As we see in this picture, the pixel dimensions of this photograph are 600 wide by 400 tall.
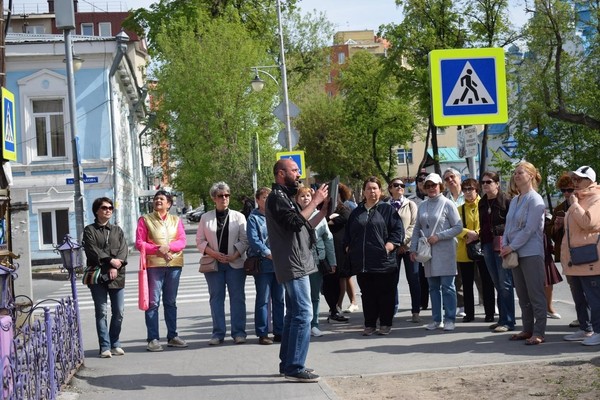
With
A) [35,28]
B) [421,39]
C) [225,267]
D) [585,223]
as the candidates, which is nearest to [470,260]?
[585,223]

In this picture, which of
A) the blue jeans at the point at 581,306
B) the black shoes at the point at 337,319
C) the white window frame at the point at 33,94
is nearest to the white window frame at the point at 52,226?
the white window frame at the point at 33,94

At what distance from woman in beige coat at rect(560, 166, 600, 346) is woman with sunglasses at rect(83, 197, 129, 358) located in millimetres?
5122

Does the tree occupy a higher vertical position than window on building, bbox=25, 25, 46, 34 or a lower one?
lower

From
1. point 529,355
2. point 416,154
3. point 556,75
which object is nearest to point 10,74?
point 556,75

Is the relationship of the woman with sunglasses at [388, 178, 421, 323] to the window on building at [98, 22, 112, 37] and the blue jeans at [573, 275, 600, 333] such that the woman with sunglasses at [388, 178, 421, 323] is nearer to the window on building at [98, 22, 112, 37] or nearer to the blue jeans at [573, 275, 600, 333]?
the blue jeans at [573, 275, 600, 333]

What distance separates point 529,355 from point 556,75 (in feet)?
104

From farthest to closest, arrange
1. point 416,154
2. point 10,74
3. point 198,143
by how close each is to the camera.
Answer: point 416,154, point 198,143, point 10,74

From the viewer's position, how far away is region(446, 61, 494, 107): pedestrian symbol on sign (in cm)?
1192

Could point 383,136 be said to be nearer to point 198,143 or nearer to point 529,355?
point 198,143

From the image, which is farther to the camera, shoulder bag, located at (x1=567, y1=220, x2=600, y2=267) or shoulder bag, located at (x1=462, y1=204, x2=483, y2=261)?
shoulder bag, located at (x1=462, y1=204, x2=483, y2=261)

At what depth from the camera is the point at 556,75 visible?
131 ft

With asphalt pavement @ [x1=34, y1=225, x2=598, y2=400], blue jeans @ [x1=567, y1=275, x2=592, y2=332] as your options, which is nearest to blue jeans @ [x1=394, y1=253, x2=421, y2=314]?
asphalt pavement @ [x1=34, y1=225, x2=598, y2=400]

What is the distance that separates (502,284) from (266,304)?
2947 millimetres

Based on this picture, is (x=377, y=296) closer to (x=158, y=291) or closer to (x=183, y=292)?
(x=158, y=291)
